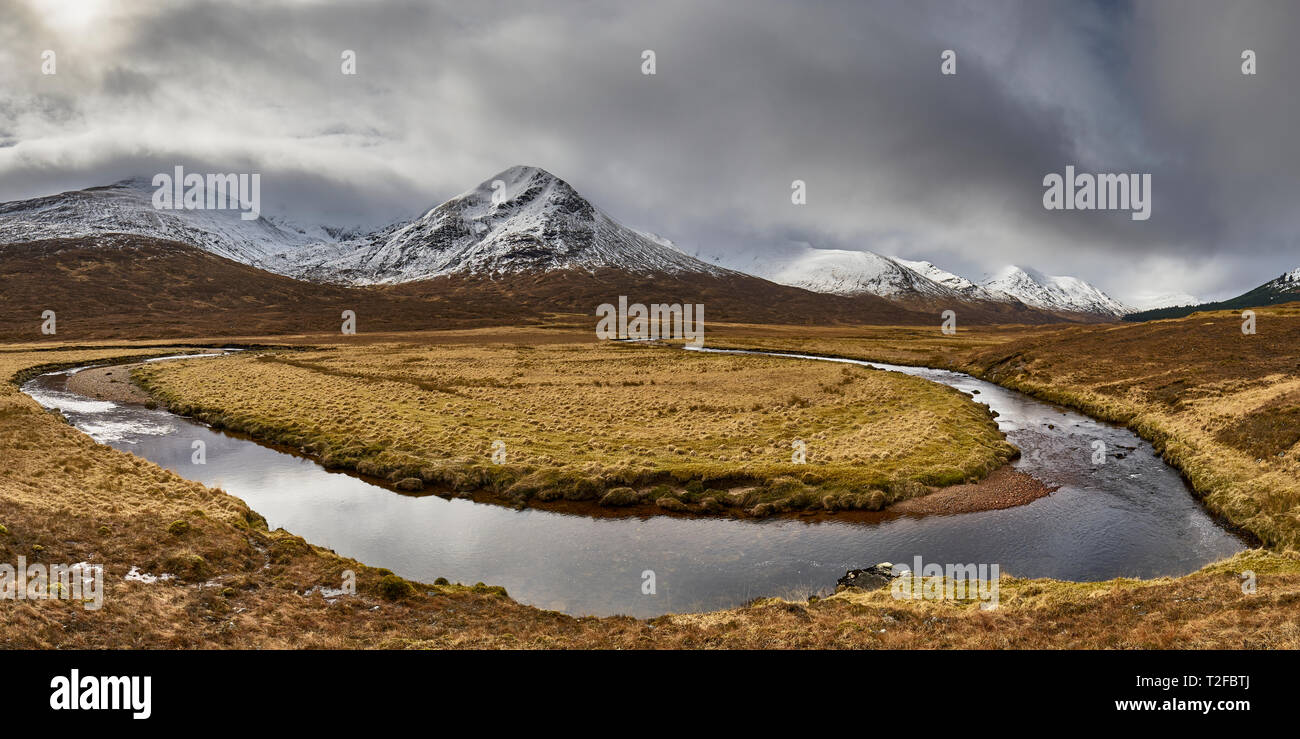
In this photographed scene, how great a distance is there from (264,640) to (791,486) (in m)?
22.6

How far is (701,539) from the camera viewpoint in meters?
24.7

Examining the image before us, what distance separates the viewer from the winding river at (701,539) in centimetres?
2080

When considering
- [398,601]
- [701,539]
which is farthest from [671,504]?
[398,601]

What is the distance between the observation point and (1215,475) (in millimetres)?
30219

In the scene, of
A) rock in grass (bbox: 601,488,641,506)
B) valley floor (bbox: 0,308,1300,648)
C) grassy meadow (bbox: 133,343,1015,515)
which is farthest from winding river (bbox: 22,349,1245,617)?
grassy meadow (bbox: 133,343,1015,515)

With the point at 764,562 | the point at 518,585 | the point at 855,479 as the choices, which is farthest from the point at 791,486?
the point at 518,585

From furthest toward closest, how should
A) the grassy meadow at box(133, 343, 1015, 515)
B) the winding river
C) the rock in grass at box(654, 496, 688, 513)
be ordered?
1. the grassy meadow at box(133, 343, 1015, 515)
2. the rock in grass at box(654, 496, 688, 513)
3. the winding river

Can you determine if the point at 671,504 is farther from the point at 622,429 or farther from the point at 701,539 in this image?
the point at 622,429

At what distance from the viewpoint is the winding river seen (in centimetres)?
2080

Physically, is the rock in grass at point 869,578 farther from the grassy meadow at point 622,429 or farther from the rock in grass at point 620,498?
the rock in grass at point 620,498

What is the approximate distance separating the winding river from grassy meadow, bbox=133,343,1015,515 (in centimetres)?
217

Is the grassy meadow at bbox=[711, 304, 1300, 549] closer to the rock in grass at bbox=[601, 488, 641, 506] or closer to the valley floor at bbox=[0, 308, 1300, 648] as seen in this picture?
the valley floor at bbox=[0, 308, 1300, 648]

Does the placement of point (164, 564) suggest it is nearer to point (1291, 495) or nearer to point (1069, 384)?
point (1291, 495)
